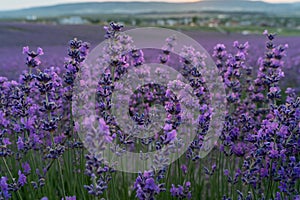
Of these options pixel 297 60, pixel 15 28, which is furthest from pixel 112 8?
pixel 297 60

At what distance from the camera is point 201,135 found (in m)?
2.54

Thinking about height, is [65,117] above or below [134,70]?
below

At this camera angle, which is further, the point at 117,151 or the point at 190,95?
the point at 190,95

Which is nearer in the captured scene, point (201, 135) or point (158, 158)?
point (158, 158)

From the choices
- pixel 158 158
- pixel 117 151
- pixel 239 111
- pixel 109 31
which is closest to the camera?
pixel 158 158

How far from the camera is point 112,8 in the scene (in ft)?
391

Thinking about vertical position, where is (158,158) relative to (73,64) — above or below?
below

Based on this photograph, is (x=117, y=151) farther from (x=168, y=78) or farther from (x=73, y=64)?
(x=168, y=78)

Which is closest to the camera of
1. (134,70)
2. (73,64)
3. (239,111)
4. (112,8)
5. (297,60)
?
(73,64)

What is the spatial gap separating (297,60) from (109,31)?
19.4 ft

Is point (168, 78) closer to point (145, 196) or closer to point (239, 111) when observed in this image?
point (239, 111)

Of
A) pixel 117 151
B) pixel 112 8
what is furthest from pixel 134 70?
pixel 112 8

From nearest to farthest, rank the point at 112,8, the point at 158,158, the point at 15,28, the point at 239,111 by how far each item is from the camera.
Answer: the point at 158,158
the point at 239,111
the point at 15,28
the point at 112,8

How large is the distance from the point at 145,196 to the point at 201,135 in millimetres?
939
